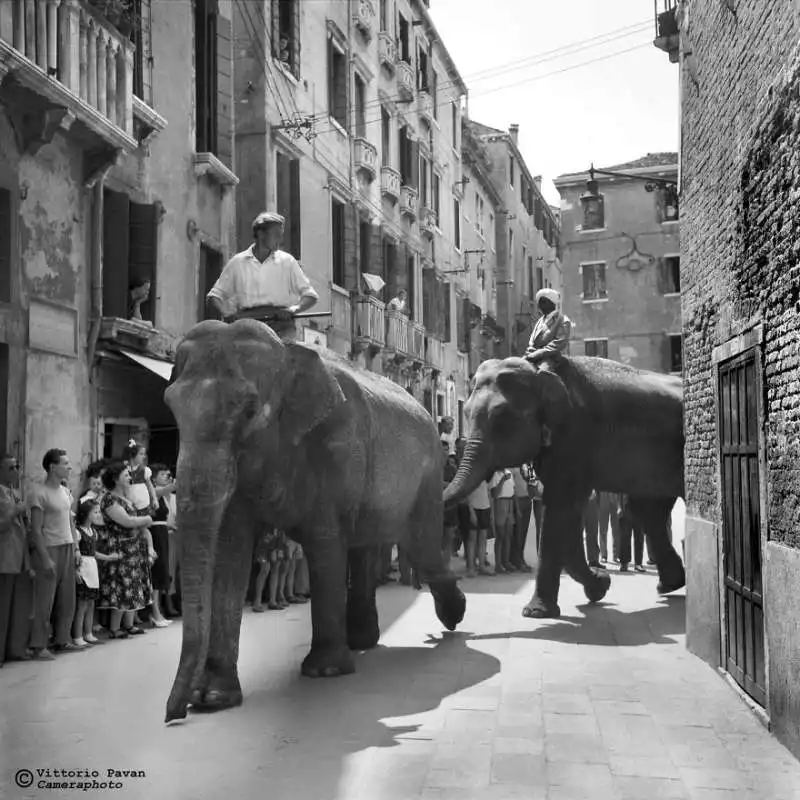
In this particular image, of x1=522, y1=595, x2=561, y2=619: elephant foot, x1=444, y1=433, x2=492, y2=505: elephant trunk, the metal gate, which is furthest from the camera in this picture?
x1=444, y1=433, x2=492, y2=505: elephant trunk

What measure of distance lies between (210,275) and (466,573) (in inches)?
234

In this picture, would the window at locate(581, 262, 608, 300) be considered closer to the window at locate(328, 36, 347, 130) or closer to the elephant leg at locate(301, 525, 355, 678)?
the window at locate(328, 36, 347, 130)

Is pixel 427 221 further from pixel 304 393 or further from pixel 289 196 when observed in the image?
pixel 304 393

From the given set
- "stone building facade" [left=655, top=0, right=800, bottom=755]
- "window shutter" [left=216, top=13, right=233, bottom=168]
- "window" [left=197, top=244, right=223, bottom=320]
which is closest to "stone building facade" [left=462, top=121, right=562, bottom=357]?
"window shutter" [left=216, top=13, right=233, bottom=168]

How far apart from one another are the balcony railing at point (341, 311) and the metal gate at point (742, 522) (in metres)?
15.0

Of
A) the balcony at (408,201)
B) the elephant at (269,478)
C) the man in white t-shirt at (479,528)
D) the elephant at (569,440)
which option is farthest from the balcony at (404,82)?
the elephant at (269,478)

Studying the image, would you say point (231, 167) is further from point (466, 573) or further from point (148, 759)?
point (148, 759)

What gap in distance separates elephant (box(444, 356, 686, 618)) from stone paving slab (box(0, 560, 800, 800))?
1.54 metres

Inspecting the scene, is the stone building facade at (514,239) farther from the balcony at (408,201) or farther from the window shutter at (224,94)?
the window shutter at (224,94)

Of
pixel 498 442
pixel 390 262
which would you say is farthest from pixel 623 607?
pixel 390 262

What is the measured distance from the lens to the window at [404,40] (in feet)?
96.1

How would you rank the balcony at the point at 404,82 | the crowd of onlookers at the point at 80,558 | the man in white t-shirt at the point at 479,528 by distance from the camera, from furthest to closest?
the balcony at the point at 404,82, the man in white t-shirt at the point at 479,528, the crowd of onlookers at the point at 80,558

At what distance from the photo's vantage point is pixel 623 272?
42.2m

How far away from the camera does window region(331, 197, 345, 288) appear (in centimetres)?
2328
